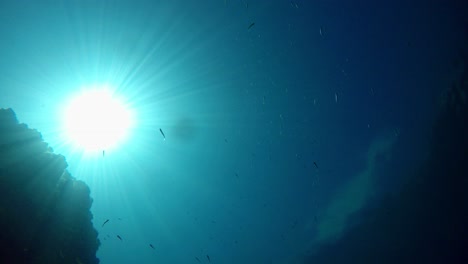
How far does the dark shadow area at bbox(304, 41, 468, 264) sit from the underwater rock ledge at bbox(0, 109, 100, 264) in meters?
26.4

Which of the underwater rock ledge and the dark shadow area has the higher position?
the dark shadow area

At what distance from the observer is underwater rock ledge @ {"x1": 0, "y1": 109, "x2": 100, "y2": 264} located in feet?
41.9

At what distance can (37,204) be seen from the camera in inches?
568

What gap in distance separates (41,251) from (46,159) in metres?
5.32

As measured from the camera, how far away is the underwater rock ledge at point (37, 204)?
41.9ft

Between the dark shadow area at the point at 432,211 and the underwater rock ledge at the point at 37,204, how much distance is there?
2635cm

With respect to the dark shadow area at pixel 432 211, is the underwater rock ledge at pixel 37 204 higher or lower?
lower

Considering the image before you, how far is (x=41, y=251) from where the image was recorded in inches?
543

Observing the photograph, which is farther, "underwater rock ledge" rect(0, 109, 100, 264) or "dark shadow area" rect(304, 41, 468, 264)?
"dark shadow area" rect(304, 41, 468, 264)

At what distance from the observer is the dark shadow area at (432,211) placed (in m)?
18.2

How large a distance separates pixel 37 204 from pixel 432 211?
30.6 m

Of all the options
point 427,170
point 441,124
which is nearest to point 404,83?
point 441,124

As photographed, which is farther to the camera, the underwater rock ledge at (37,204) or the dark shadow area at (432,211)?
the dark shadow area at (432,211)

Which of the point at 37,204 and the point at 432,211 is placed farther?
the point at 432,211
